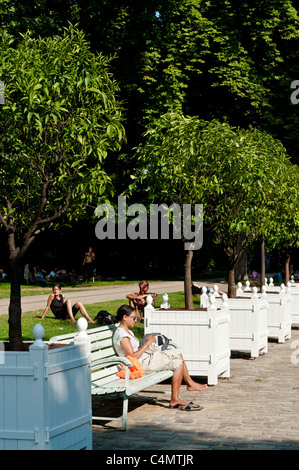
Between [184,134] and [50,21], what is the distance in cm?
1762

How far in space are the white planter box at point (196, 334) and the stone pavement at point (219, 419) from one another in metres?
0.33

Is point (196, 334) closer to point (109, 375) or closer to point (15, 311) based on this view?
point (109, 375)

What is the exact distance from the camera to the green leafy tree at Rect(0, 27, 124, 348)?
349 inches

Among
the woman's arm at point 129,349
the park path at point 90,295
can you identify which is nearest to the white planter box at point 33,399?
the woman's arm at point 129,349

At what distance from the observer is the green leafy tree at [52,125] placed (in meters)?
8.87

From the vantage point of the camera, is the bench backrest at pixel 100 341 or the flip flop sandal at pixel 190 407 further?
the bench backrest at pixel 100 341

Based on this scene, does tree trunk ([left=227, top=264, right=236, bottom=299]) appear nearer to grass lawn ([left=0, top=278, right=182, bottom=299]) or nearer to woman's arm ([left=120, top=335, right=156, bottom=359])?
woman's arm ([left=120, top=335, right=156, bottom=359])

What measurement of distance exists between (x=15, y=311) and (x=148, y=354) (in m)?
2.03

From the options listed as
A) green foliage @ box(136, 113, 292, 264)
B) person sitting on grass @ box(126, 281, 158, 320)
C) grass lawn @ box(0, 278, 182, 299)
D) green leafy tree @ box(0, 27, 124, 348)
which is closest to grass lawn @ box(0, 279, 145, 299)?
grass lawn @ box(0, 278, 182, 299)

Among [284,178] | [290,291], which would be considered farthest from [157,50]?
[290,291]

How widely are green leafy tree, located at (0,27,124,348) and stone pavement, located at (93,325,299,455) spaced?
1.69 metres

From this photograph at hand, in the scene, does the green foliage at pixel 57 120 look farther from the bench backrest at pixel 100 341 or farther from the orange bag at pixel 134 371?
the orange bag at pixel 134 371

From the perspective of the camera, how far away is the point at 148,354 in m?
10.0
